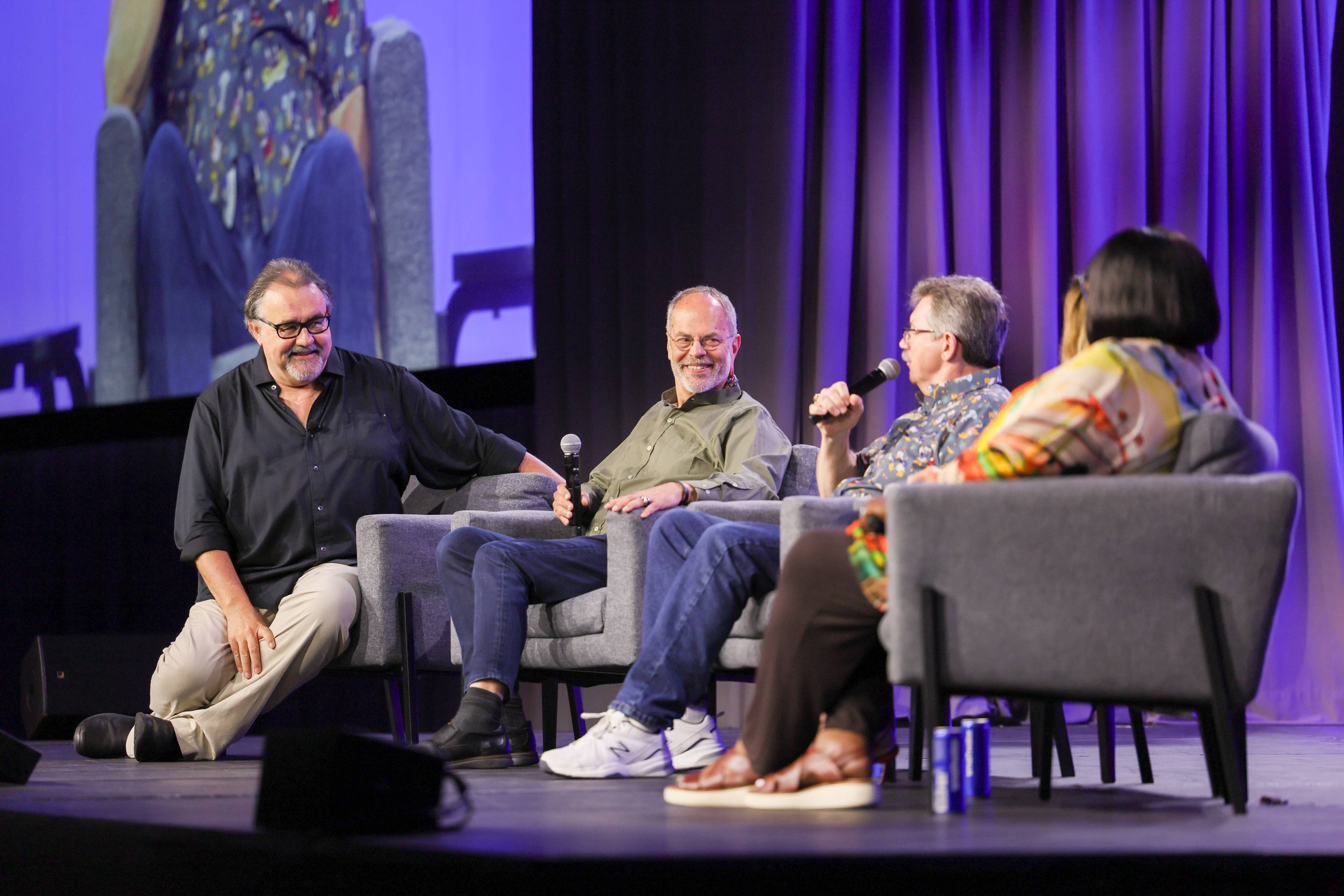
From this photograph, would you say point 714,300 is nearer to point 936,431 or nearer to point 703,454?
point 703,454

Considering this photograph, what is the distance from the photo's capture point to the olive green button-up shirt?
3031mm

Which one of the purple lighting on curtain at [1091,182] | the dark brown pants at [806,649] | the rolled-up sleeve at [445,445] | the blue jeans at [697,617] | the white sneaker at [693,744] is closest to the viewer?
the dark brown pants at [806,649]

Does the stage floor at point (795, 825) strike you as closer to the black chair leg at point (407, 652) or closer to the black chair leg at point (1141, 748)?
the black chair leg at point (1141, 748)

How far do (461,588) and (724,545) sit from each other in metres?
0.78

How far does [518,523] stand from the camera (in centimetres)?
322

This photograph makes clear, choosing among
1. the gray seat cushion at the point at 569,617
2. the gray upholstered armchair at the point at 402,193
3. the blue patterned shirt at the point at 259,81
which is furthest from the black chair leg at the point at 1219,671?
the blue patterned shirt at the point at 259,81

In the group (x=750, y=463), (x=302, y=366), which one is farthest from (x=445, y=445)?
(x=750, y=463)

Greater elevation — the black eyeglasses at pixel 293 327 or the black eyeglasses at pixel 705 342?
the black eyeglasses at pixel 293 327

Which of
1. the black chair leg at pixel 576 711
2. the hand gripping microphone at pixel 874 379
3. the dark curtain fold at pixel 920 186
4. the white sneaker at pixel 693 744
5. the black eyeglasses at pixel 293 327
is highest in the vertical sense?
the dark curtain fold at pixel 920 186

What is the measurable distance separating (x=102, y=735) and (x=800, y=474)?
1.78 m

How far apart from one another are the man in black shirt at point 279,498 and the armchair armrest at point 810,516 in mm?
1288

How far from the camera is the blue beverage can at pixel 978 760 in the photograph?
2086 mm

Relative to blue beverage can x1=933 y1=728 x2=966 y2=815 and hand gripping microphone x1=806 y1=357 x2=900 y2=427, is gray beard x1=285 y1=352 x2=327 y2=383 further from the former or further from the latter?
blue beverage can x1=933 y1=728 x2=966 y2=815

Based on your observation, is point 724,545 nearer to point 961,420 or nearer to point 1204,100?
point 961,420
